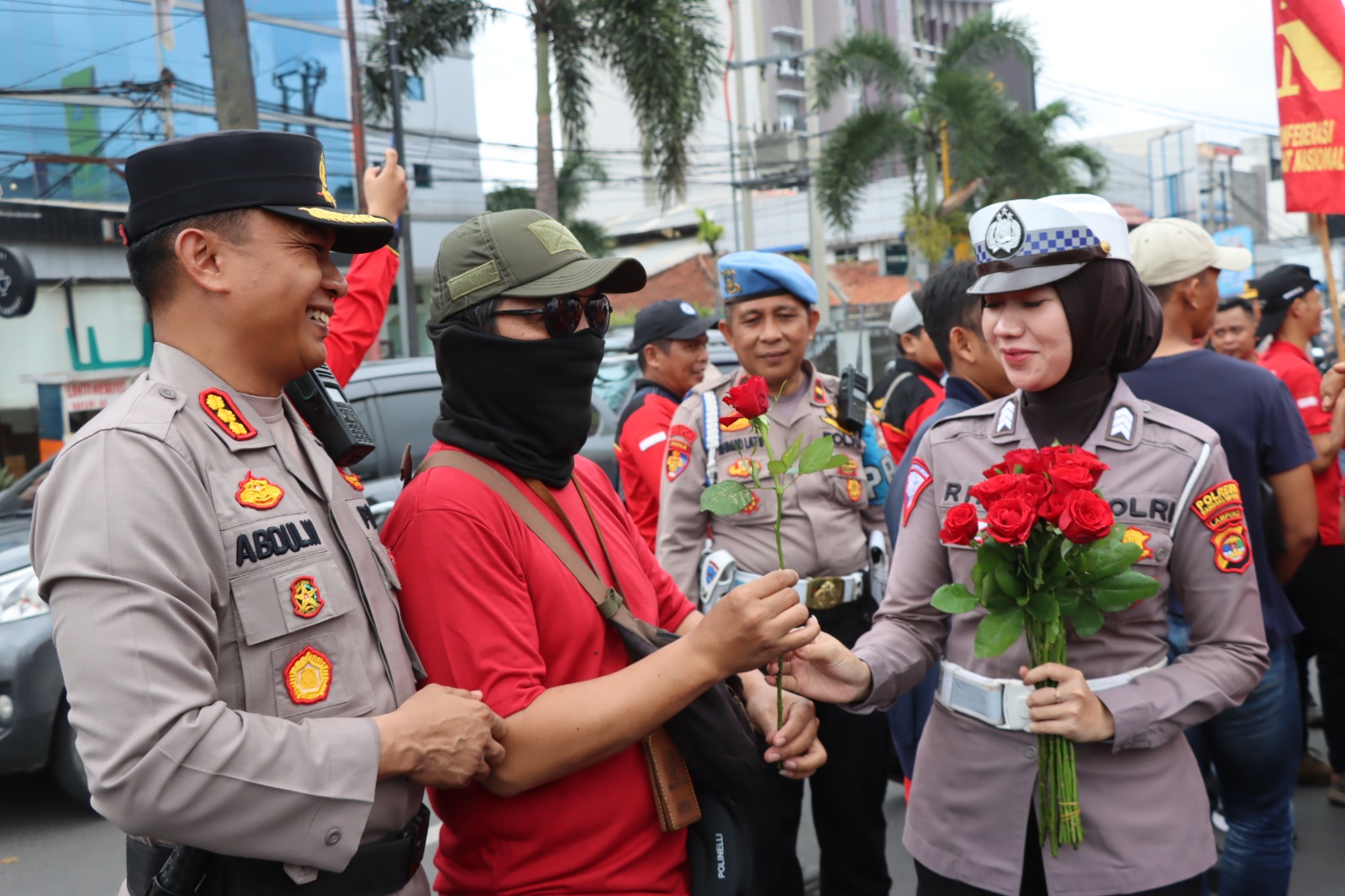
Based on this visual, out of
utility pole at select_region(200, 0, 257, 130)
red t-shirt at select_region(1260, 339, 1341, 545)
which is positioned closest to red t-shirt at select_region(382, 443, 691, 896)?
red t-shirt at select_region(1260, 339, 1341, 545)

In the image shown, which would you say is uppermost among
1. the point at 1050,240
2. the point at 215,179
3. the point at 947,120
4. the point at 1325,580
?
the point at 947,120

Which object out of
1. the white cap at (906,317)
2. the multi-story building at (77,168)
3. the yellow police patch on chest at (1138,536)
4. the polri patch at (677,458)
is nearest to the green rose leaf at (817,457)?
the yellow police patch on chest at (1138,536)

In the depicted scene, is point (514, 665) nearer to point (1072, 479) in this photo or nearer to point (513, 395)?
point (513, 395)

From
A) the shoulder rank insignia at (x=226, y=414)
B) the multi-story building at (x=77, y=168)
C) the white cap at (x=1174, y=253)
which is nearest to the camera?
the shoulder rank insignia at (x=226, y=414)

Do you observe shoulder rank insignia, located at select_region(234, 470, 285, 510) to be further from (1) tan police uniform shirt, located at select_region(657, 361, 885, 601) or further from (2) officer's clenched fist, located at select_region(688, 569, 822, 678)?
(1) tan police uniform shirt, located at select_region(657, 361, 885, 601)

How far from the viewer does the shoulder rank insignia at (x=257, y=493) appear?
1.68 metres

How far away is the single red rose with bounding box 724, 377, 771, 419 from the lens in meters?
1.86

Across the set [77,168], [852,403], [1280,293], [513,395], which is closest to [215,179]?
[513,395]

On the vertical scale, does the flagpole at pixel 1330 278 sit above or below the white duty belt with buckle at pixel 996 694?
above

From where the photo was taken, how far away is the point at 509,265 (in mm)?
2018

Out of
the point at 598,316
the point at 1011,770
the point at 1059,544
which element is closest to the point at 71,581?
the point at 598,316

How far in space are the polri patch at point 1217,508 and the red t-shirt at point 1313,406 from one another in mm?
2390

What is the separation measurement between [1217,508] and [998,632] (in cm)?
59

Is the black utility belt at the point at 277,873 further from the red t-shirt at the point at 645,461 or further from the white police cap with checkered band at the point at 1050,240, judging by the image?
the red t-shirt at the point at 645,461
